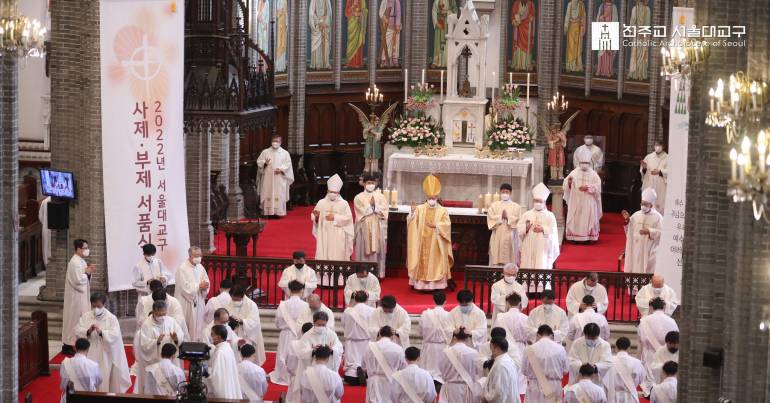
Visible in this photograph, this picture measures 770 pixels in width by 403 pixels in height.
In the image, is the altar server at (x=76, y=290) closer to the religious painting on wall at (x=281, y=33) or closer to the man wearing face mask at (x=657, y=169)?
the religious painting on wall at (x=281, y=33)

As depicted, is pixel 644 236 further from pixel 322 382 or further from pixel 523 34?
pixel 523 34

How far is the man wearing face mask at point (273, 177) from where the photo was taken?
96.1 ft

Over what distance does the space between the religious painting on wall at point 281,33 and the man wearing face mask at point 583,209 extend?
685cm

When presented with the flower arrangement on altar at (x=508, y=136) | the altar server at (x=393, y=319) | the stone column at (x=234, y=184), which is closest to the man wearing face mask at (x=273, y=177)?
the stone column at (x=234, y=184)

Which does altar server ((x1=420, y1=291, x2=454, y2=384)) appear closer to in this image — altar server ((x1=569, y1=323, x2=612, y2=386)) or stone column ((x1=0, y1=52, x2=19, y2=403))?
altar server ((x1=569, y1=323, x2=612, y2=386))

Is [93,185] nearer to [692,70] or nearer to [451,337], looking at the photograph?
[451,337]

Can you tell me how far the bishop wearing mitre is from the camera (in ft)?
77.0

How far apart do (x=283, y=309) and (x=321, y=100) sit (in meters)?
12.9

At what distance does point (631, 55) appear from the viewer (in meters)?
A: 31.4

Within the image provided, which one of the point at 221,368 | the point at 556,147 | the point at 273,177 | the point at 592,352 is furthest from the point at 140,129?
the point at 556,147

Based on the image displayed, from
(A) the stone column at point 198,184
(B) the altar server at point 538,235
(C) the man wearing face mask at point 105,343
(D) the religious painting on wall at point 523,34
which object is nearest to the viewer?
(C) the man wearing face mask at point 105,343

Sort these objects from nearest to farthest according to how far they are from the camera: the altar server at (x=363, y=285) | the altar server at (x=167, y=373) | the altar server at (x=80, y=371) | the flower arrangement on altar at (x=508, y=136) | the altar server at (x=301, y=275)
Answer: the altar server at (x=167, y=373)
the altar server at (x=80, y=371)
the altar server at (x=363, y=285)
the altar server at (x=301, y=275)
the flower arrangement on altar at (x=508, y=136)

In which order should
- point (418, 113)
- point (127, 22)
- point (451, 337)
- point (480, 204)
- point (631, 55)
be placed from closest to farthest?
1. point (451, 337)
2. point (127, 22)
3. point (480, 204)
4. point (418, 113)
5. point (631, 55)

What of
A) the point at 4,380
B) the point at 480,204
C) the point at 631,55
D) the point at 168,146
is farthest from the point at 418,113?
the point at 4,380
